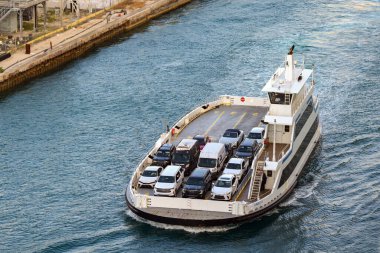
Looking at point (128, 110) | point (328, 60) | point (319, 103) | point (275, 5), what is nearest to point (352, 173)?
point (319, 103)

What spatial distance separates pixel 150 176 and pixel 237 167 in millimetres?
6839

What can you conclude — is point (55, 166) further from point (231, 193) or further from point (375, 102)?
point (375, 102)

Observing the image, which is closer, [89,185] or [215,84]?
[89,185]

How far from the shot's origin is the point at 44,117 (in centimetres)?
10581

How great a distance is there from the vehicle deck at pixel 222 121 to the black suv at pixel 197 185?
30.0ft

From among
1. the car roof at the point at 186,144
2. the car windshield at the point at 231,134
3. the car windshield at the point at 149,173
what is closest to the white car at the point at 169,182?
the car windshield at the point at 149,173

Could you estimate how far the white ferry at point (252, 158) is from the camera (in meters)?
76.4

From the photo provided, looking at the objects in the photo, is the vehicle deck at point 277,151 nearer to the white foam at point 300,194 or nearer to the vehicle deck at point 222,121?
the white foam at point 300,194

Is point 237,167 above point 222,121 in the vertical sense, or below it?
above

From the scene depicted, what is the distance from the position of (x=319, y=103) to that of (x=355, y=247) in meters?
33.5

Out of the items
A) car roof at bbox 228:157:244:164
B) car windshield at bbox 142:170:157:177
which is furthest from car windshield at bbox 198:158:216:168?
car windshield at bbox 142:170:157:177

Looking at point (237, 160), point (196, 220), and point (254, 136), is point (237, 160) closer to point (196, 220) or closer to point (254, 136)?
point (254, 136)

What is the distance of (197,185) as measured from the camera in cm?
7856

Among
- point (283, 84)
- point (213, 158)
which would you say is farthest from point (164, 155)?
point (283, 84)
